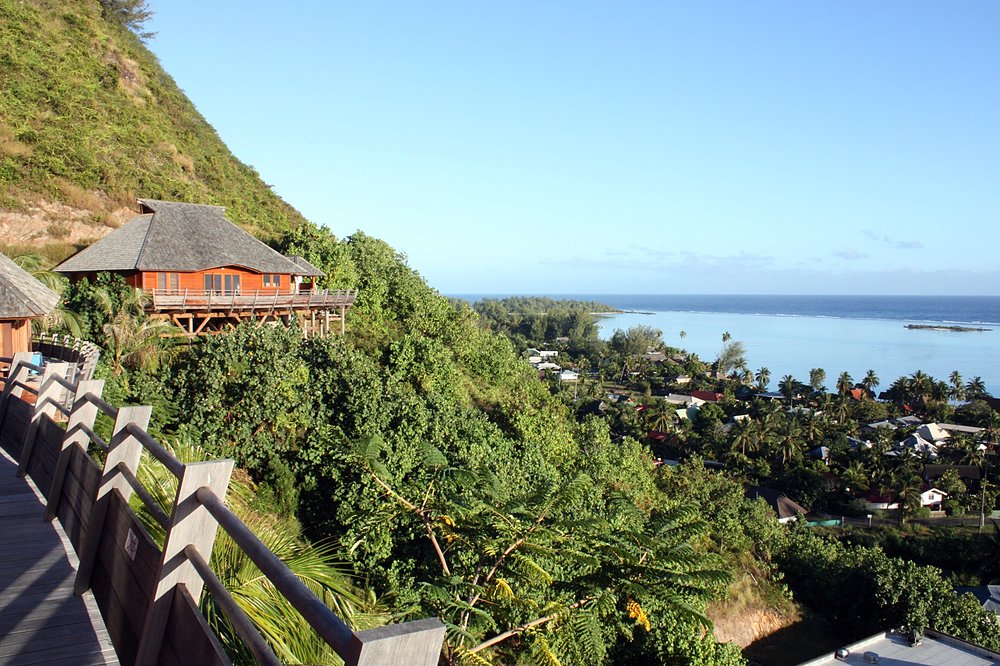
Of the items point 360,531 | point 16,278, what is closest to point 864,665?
point 360,531

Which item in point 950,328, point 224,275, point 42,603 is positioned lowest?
point 950,328

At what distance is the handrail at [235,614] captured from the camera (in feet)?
6.33

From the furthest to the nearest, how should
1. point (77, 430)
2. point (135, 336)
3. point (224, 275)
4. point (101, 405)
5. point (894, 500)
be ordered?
point (894, 500), point (224, 275), point (135, 336), point (77, 430), point (101, 405)

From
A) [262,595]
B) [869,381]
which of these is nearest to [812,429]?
[869,381]

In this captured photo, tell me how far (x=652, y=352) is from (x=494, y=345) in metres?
83.6

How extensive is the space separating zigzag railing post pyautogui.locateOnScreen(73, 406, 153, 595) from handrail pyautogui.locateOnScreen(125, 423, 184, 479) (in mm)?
76

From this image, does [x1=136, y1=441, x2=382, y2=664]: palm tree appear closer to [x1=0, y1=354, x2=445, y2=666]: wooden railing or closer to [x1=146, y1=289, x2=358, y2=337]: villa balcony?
[x1=0, y1=354, x2=445, y2=666]: wooden railing

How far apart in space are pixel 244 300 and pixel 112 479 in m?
18.9

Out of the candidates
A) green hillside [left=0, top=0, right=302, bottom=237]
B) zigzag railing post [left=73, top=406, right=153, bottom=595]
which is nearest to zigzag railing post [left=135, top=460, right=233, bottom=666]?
zigzag railing post [left=73, top=406, right=153, bottom=595]

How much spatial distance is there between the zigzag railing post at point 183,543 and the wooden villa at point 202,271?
18082 mm

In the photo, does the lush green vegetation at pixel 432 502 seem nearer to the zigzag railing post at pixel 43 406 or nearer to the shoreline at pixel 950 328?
the zigzag railing post at pixel 43 406

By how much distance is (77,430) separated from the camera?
4.69 m

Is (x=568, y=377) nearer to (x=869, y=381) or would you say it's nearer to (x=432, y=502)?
(x=869, y=381)

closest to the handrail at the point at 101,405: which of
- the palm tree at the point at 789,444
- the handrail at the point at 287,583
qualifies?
the handrail at the point at 287,583
